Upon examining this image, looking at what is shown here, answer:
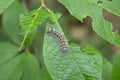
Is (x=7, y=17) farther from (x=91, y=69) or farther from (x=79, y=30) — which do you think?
(x=79, y=30)

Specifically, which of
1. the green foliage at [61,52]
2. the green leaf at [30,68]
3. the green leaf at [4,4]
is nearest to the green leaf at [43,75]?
the green foliage at [61,52]

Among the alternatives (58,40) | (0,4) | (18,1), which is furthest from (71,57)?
(18,1)

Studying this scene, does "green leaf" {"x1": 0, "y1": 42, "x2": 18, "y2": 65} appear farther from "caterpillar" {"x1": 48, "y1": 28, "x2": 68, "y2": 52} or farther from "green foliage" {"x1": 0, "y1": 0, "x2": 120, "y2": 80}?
"caterpillar" {"x1": 48, "y1": 28, "x2": 68, "y2": 52}

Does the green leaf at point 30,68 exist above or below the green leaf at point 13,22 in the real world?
below

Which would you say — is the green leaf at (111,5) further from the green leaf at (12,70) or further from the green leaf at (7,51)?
the green leaf at (7,51)

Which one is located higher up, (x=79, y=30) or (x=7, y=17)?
(x=7, y=17)

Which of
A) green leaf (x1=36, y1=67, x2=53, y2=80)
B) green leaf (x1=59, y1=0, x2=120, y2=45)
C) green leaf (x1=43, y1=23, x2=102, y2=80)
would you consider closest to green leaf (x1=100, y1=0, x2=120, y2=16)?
green leaf (x1=59, y1=0, x2=120, y2=45)

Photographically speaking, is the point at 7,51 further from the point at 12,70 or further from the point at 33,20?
the point at 33,20
